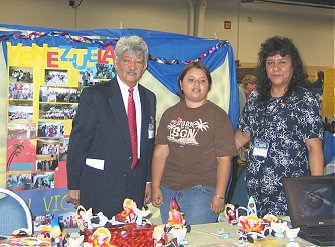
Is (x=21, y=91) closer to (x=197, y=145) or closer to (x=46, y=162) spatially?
(x=46, y=162)

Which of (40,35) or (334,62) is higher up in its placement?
Result: (334,62)

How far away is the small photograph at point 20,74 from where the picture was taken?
309 cm

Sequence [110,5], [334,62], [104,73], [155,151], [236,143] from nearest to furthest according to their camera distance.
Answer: [155,151] < [236,143] < [104,73] < [110,5] < [334,62]

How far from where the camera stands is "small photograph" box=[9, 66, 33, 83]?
3094mm

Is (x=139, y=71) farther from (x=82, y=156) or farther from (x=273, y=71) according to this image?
(x=273, y=71)

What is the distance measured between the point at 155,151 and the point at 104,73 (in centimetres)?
79

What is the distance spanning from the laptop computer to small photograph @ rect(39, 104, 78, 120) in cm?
160

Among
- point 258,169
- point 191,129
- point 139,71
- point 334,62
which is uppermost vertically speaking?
point 334,62

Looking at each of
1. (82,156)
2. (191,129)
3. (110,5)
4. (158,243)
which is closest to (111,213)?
(82,156)

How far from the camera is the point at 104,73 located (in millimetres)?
3338

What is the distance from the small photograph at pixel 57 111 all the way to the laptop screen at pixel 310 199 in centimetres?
160

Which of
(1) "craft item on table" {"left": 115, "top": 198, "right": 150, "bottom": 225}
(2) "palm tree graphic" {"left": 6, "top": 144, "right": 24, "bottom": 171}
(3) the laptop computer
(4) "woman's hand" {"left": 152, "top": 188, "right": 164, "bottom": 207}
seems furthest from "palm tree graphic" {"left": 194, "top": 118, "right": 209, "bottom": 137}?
(2) "palm tree graphic" {"left": 6, "top": 144, "right": 24, "bottom": 171}

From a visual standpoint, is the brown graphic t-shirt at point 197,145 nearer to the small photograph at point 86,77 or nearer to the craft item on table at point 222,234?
the craft item on table at point 222,234

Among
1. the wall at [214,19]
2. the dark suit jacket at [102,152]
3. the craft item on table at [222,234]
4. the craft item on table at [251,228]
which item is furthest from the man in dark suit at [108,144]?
the wall at [214,19]
